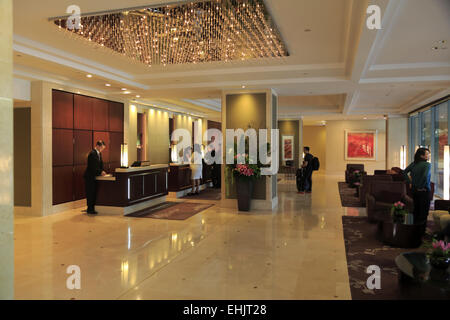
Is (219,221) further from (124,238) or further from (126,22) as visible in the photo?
(126,22)

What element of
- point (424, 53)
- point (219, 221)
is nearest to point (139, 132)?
point (219, 221)

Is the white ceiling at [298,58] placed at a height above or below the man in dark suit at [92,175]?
above

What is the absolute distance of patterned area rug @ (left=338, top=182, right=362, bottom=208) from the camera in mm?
10394

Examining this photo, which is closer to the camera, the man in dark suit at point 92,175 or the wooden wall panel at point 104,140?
the man in dark suit at point 92,175

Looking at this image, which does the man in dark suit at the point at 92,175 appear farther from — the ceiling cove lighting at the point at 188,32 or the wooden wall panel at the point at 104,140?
the ceiling cove lighting at the point at 188,32

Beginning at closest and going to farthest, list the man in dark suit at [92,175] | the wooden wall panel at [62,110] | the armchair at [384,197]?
the armchair at [384,197]
the man in dark suit at [92,175]
the wooden wall panel at [62,110]

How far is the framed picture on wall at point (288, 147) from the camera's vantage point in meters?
19.2

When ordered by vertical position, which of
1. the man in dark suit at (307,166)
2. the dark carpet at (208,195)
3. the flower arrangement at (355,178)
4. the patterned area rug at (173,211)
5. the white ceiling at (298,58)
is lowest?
the patterned area rug at (173,211)

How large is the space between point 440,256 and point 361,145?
17.9 meters

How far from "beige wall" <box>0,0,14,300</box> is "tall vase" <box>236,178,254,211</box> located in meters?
7.14

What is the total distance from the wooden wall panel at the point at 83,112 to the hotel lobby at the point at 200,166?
0.13 feet

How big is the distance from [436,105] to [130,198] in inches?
419

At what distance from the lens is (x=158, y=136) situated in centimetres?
1470

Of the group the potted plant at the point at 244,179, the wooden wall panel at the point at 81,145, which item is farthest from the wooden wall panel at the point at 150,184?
the potted plant at the point at 244,179
